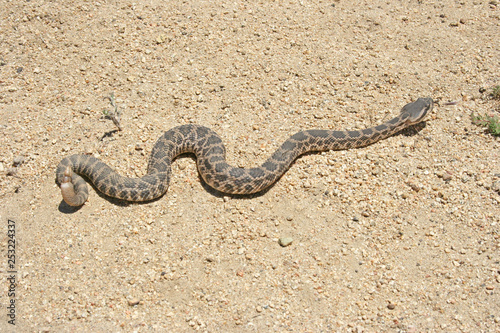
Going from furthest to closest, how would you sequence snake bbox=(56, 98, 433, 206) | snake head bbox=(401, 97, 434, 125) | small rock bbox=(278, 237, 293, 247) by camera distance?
snake head bbox=(401, 97, 434, 125), snake bbox=(56, 98, 433, 206), small rock bbox=(278, 237, 293, 247)

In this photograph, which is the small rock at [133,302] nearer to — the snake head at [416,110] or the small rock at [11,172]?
the small rock at [11,172]

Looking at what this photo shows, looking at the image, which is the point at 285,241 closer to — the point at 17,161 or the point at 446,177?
the point at 446,177

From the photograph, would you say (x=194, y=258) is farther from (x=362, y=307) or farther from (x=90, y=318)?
(x=362, y=307)

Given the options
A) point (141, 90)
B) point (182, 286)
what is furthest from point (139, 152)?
point (182, 286)

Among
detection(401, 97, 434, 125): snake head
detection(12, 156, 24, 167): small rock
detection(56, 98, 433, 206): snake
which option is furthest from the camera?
detection(401, 97, 434, 125): snake head

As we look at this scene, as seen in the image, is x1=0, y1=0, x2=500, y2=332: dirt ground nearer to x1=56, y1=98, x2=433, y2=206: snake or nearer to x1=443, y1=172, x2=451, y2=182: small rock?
x1=443, y1=172, x2=451, y2=182: small rock

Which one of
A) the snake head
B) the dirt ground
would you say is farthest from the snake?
the dirt ground
